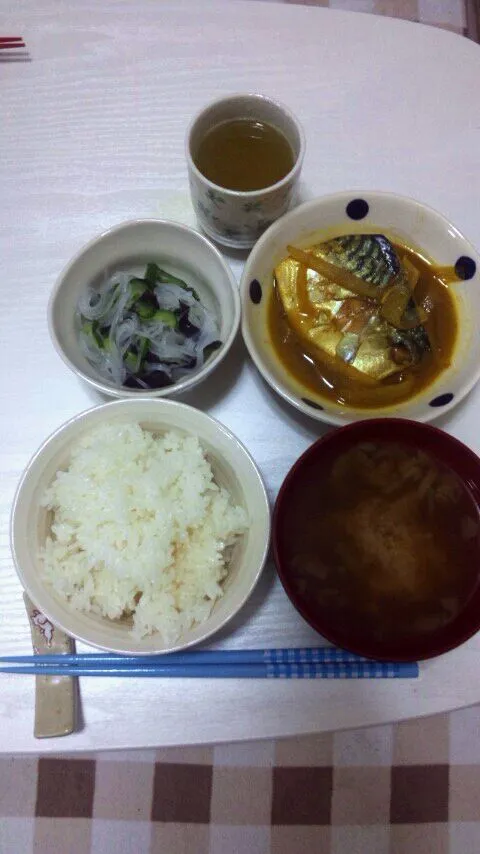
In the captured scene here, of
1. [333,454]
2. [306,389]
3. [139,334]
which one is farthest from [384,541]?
[139,334]

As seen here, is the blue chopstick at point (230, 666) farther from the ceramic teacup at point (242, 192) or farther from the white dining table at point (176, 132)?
the ceramic teacup at point (242, 192)

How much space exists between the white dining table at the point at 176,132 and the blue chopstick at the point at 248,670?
23 centimetres

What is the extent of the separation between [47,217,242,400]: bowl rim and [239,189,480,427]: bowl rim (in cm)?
3

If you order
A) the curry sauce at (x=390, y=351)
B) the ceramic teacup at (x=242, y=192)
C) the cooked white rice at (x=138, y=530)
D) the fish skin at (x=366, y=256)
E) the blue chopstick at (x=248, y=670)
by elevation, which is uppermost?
the ceramic teacup at (x=242, y=192)

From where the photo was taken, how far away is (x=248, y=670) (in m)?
1.38

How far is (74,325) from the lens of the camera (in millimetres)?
1496

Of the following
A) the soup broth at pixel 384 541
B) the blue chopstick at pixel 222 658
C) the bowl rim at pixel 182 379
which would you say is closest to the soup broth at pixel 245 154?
the bowl rim at pixel 182 379

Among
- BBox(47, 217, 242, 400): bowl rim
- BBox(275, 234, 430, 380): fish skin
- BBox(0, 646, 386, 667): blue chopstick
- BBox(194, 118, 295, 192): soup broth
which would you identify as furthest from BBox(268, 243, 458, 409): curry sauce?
BBox(0, 646, 386, 667): blue chopstick

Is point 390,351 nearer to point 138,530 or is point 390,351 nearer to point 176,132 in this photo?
point 138,530

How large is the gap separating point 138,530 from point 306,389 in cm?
52

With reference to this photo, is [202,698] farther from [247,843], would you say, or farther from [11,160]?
[11,160]

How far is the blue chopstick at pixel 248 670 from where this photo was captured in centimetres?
138

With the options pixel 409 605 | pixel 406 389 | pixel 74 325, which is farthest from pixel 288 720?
pixel 74 325

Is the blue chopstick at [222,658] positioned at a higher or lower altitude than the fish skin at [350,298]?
lower
